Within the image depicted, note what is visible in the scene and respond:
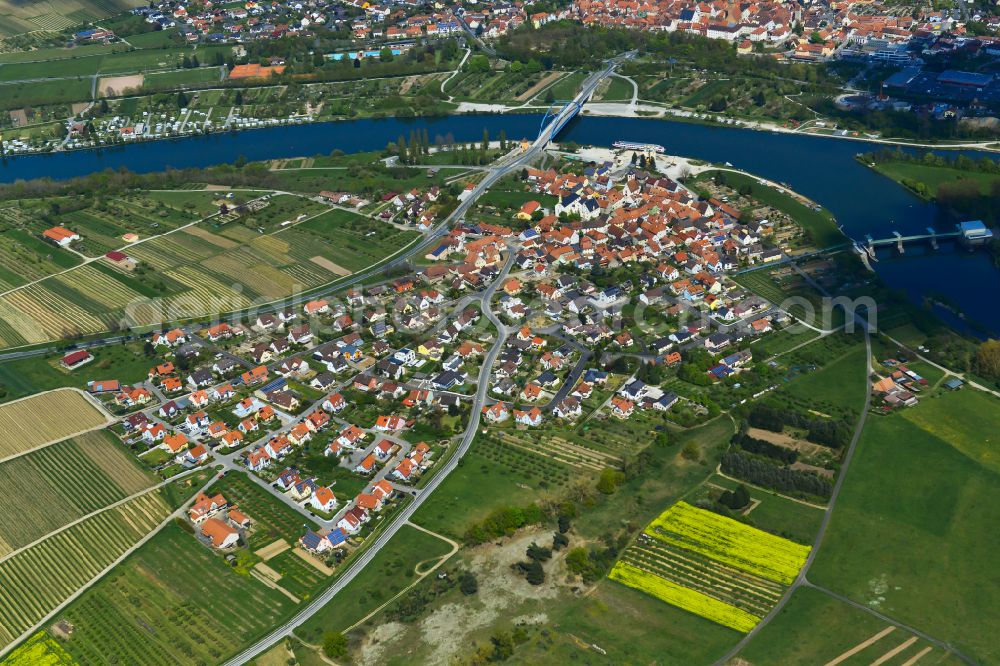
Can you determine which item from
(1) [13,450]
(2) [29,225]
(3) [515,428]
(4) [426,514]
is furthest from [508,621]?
(2) [29,225]

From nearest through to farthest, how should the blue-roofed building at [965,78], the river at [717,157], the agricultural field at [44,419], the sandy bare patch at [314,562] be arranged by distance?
the sandy bare patch at [314,562], the agricultural field at [44,419], the river at [717,157], the blue-roofed building at [965,78]

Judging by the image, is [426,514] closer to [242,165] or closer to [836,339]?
[836,339]

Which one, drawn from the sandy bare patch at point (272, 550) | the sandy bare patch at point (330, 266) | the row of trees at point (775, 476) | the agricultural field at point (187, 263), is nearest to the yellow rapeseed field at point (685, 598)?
the row of trees at point (775, 476)

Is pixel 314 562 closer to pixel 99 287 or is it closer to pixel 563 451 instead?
pixel 563 451

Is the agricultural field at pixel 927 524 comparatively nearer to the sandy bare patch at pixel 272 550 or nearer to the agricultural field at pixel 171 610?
the sandy bare patch at pixel 272 550

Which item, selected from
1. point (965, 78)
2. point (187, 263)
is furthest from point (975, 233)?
point (187, 263)

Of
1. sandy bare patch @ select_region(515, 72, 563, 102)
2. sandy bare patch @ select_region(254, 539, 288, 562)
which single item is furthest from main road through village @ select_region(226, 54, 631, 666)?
sandy bare patch @ select_region(515, 72, 563, 102)

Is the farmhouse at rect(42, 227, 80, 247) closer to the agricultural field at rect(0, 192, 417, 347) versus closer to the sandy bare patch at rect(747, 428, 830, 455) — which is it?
the agricultural field at rect(0, 192, 417, 347)
